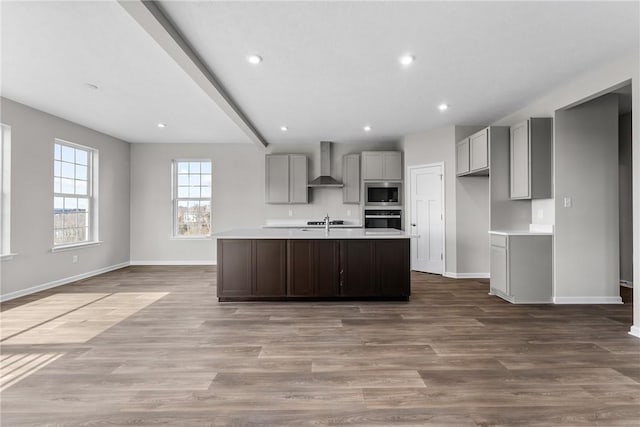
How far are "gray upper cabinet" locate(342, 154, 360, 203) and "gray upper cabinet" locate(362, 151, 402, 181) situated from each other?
273mm

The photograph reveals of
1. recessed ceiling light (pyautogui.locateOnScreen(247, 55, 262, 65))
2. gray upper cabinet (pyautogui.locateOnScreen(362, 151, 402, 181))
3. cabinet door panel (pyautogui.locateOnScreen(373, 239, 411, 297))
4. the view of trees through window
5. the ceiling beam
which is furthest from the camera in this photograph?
gray upper cabinet (pyautogui.locateOnScreen(362, 151, 402, 181))

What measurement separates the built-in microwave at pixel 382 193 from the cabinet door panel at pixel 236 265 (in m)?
3.21

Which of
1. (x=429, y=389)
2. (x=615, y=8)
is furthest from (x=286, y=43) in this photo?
(x=429, y=389)

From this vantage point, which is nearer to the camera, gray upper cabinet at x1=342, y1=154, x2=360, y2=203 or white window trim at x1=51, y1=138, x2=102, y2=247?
white window trim at x1=51, y1=138, x2=102, y2=247

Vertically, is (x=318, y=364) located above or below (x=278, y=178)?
below

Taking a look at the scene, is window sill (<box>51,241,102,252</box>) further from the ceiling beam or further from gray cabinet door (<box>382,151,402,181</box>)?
gray cabinet door (<box>382,151,402,181</box>)

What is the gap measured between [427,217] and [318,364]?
14.1 ft

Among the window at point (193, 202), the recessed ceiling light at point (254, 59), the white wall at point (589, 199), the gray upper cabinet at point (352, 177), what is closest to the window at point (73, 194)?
the window at point (193, 202)

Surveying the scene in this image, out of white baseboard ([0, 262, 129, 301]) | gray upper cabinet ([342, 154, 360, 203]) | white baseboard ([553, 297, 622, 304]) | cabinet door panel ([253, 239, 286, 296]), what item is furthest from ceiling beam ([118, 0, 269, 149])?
white baseboard ([553, 297, 622, 304])

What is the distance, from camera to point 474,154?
503 cm

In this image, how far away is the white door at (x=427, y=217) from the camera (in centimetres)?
595

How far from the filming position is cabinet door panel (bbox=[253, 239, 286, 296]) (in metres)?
4.22

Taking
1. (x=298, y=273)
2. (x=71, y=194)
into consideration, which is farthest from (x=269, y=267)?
(x=71, y=194)

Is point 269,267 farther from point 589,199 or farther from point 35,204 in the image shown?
point 589,199
